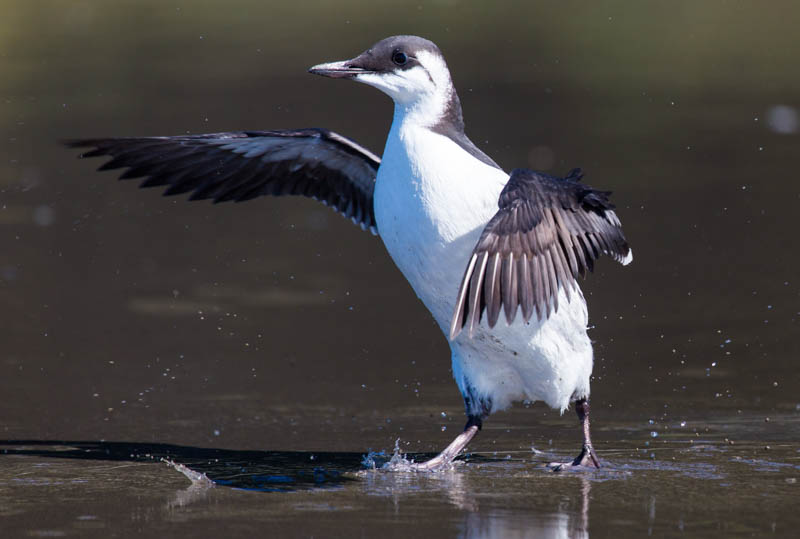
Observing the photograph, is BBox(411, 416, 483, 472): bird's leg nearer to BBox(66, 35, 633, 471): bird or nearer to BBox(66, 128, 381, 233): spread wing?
BBox(66, 35, 633, 471): bird

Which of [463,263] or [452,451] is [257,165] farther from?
[452,451]

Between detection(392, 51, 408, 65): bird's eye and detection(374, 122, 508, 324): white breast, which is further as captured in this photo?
detection(392, 51, 408, 65): bird's eye

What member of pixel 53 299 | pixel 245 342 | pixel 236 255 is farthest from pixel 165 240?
pixel 245 342

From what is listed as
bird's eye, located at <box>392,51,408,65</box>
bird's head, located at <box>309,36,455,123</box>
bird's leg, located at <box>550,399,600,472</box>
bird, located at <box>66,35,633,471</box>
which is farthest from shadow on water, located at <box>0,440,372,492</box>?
bird's eye, located at <box>392,51,408,65</box>

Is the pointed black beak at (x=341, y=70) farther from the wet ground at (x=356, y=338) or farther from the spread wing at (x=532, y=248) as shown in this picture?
the wet ground at (x=356, y=338)

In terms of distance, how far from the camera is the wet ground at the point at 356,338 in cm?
562

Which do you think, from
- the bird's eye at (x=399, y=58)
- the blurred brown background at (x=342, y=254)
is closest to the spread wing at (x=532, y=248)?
the bird's eye at (x=399, y=58)

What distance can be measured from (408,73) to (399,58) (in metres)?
0.08

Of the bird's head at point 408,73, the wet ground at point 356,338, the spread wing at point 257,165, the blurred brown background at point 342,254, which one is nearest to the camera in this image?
the wet ground at point 356,338

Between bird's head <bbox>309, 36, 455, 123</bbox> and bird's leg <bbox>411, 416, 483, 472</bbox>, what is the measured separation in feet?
4.64

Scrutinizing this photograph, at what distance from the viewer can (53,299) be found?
9234 mm

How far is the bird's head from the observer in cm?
643

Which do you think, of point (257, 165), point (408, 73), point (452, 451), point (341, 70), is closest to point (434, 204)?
point (408, 73)

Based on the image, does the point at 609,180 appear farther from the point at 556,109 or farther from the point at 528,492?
the point at 528,492
